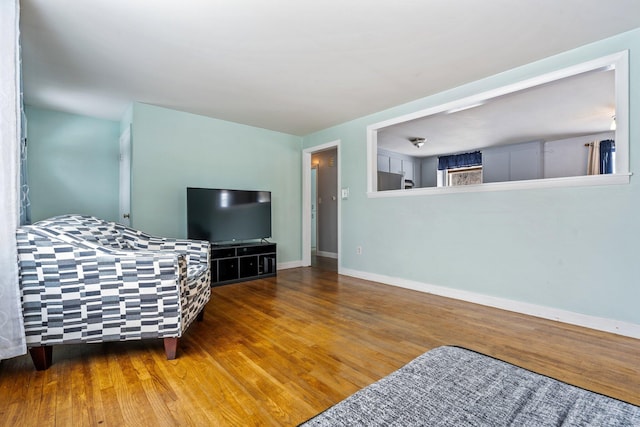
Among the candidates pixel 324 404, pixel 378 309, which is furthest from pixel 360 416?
pixel 378 309

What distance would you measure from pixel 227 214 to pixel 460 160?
588 cm

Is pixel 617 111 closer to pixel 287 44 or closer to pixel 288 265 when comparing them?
pixel 287 44

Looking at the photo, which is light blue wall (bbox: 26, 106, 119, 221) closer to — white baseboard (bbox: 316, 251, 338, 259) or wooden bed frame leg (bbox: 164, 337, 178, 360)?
wooden bed frame leg (bbox: 164, 337, 178, 360)

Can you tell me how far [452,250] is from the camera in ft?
11.1

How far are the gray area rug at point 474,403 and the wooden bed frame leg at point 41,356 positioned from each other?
203cm

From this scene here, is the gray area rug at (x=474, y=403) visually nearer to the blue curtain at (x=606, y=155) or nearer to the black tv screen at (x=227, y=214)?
the black tv screen at (x=227, y=214)

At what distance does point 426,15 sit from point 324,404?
252 centimetres

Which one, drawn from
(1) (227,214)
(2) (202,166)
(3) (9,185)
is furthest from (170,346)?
(2) (202,166)

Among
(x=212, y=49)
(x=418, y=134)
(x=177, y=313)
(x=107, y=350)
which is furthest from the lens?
(x=418, y=134)

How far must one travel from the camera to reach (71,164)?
4.14 m

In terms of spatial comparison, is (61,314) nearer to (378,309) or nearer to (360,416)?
(360,416)

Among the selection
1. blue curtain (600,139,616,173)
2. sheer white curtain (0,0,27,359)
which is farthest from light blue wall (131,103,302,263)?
blue curtain (600,139,616,173)

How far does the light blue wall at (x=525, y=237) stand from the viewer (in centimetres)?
233

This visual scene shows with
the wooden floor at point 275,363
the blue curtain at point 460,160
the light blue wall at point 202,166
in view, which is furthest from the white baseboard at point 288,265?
the blue curtain at point 460,160
